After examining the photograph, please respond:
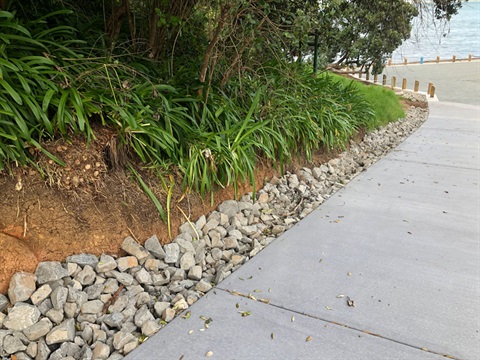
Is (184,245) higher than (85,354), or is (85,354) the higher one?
(184,245)

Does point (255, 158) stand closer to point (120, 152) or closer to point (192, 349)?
point (120, 152)

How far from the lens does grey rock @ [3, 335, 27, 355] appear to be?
1.95 metres

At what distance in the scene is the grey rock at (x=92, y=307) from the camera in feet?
7.36

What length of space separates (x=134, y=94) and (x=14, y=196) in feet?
3.62

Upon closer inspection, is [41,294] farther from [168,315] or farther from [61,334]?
[168,315]

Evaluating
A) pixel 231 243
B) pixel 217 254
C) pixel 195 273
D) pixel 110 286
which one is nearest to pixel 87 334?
pixel 110 286

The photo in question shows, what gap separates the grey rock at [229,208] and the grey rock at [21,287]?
154cm

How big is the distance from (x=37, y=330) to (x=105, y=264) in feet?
1.83

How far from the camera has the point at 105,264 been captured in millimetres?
2531

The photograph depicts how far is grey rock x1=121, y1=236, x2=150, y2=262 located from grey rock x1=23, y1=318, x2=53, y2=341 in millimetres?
698

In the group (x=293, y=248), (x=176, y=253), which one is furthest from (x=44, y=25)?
(x=293, y=248)

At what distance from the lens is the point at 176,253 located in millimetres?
2850

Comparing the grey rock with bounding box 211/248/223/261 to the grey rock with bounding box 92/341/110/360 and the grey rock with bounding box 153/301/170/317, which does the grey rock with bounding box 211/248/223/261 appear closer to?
the grey rock with bounding box 153/301/170/317

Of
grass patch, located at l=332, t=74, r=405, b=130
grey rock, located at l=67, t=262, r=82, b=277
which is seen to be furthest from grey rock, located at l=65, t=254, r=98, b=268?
grass patch, located at l=332, t=74, r=405, b=130
